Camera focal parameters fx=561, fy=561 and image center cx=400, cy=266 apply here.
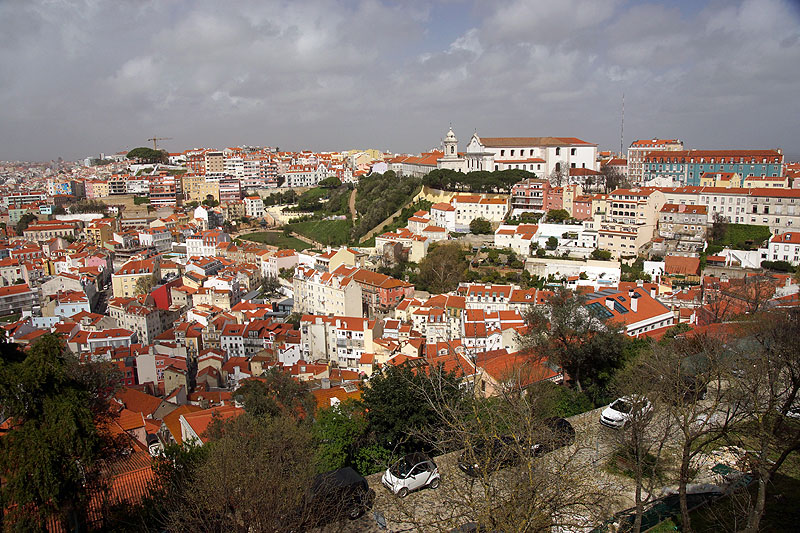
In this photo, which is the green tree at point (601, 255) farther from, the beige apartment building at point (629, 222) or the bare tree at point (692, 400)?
the bare tree at point (692, 400)

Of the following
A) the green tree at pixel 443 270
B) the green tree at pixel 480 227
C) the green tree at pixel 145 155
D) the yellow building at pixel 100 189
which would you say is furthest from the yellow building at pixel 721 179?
the green tree at pixel 145 155

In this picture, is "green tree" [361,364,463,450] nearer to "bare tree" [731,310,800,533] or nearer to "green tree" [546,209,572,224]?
"bare tree" [731,310,800,533]

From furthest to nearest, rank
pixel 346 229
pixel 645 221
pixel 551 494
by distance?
1. pixel 346 229
2. pixel 645 221
3. pixel 551 494

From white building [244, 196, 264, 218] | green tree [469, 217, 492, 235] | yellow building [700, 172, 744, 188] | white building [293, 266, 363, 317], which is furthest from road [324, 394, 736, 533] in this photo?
white building [244, 196, 264, 218]

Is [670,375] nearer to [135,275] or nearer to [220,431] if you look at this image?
[220,431]

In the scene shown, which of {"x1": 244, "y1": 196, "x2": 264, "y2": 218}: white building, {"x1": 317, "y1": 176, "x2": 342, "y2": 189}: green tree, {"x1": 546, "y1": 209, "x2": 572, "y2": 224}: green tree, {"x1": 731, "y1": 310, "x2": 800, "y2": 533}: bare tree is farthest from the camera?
{"x1": 317, "y1": 176, "x2": 342, "y2": 189}: green tree

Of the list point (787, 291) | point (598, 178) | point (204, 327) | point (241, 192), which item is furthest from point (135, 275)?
point (787, 291)
